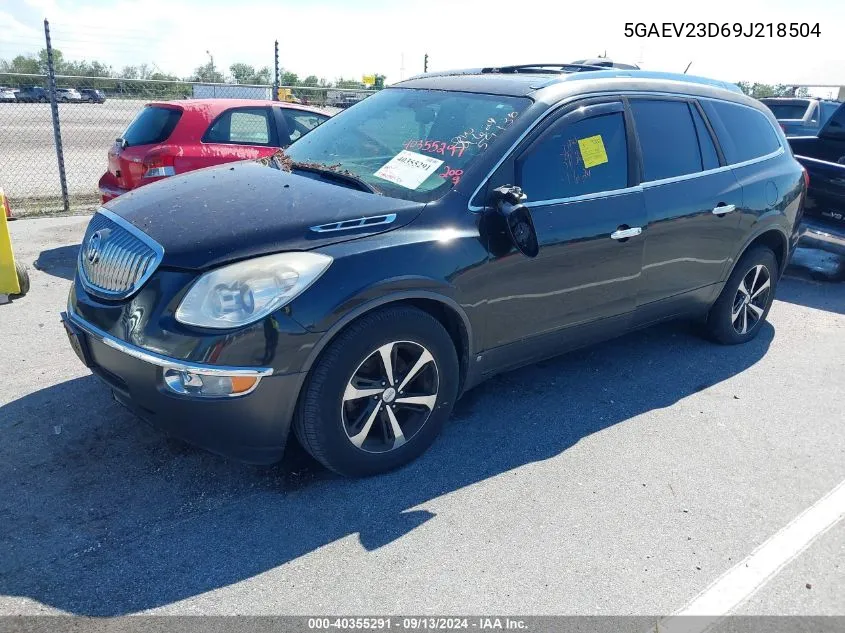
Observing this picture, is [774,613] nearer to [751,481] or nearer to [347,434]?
[751,481]

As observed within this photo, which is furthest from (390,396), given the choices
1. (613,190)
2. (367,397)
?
(613,190)

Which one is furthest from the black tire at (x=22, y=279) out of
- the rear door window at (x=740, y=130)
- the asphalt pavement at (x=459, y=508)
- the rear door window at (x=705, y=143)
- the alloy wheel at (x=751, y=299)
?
the alloy wheel at (x=751, y=299)

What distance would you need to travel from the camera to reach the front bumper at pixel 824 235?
22.9ft

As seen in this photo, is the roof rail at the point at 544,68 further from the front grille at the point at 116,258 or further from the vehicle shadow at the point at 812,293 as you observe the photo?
the vehicle shadow at the point at 812,293

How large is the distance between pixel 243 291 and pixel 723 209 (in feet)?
10.7

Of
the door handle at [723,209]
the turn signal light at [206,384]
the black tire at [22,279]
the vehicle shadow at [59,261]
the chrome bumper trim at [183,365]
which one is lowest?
the vehicle shadow at [59,261]

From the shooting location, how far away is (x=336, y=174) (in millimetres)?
3621

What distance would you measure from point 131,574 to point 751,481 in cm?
287

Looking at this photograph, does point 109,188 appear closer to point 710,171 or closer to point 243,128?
point 243,128

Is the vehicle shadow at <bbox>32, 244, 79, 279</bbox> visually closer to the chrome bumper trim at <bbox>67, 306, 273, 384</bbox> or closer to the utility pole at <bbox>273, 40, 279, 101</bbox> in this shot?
the chrome bumper trim at <bbox>67, 306, 273, 384</bbox>

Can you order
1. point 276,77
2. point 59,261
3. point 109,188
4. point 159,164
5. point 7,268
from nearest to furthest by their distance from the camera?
point 7,268 → point 59,261 → point 159,164 → point 109,188 → point 276,77

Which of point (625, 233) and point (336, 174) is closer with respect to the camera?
point (336, 174)

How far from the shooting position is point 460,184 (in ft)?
11.0

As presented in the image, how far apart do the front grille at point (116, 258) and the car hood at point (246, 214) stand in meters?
0.05
